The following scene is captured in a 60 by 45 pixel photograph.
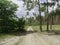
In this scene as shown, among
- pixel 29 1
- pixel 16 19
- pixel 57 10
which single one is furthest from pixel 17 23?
pixel 57 10

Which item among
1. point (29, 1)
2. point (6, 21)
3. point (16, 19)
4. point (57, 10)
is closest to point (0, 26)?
point (6, 21)

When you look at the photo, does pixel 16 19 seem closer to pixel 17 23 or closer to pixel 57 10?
pixel 17 23

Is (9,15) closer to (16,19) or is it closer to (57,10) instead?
(16,19)

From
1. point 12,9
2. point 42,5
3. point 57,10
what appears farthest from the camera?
point 57,10

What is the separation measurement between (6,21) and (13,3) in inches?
269

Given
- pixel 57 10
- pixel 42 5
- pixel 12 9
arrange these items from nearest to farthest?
pixel 12 9
pixel 42 5
pixel 57 10

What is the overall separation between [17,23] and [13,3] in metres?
5.55

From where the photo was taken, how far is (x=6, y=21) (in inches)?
1821

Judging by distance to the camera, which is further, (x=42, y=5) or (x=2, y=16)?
(x=42, y=5)

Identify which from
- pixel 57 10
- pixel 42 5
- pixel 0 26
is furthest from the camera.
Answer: pixel 57 10

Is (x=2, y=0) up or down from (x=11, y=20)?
up

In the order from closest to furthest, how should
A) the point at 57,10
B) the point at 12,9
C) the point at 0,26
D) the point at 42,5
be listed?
1. the point at 0,26
2. the point at 12,9
3. the point at 42,5
4. the point at 57,10

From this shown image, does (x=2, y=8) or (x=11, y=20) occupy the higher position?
(x=2, y=8)

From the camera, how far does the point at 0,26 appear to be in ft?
149
